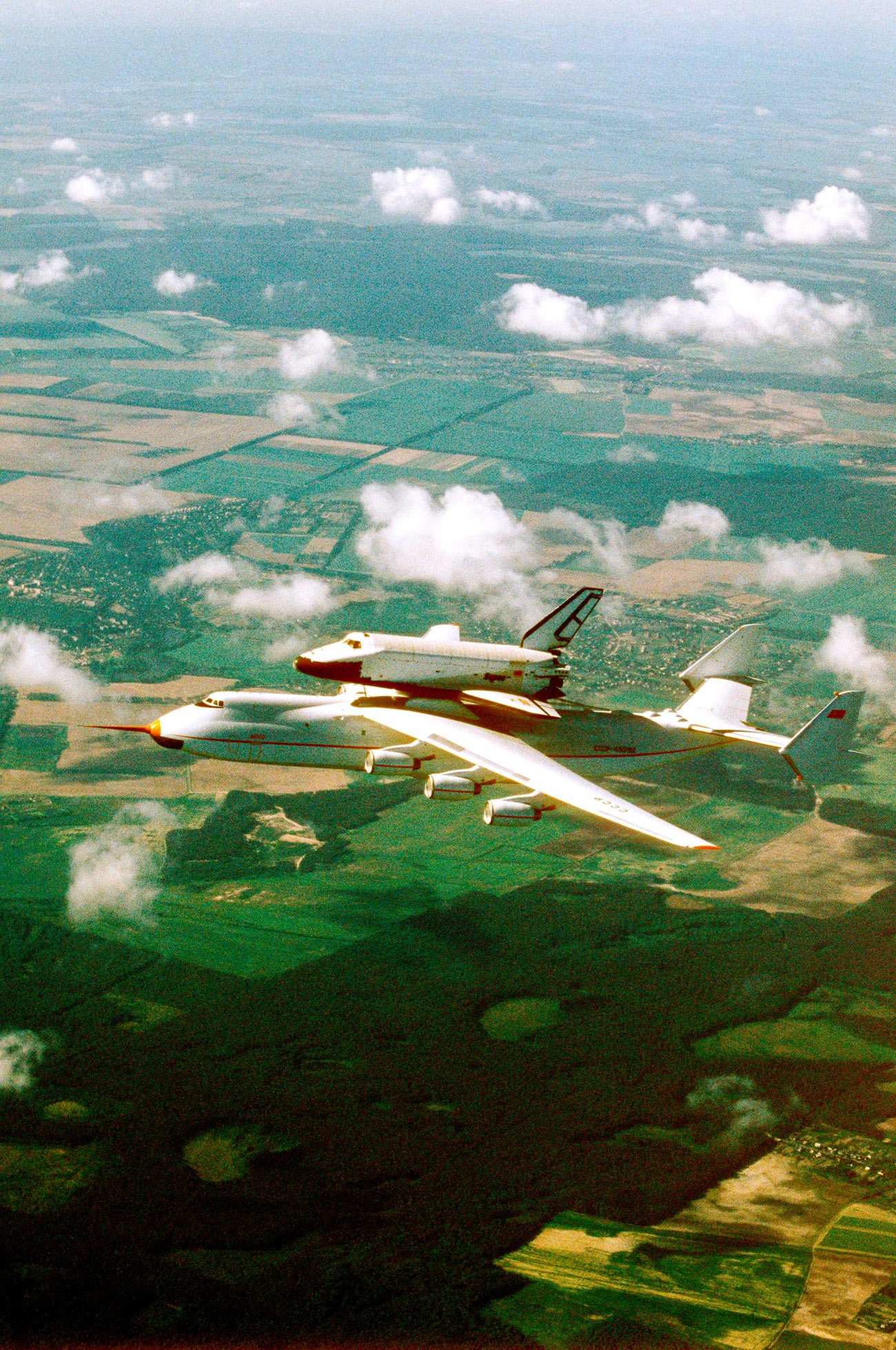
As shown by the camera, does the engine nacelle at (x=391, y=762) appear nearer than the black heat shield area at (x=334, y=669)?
No

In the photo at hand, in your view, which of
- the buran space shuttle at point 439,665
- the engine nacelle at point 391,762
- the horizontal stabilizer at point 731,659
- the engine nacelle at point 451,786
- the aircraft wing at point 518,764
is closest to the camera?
the aircraft wing at point 518,764

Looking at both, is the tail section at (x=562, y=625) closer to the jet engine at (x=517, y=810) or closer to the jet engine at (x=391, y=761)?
the jet engine at (x=391, y=761)

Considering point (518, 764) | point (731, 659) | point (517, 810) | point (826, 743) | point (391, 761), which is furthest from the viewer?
point (731, 659)

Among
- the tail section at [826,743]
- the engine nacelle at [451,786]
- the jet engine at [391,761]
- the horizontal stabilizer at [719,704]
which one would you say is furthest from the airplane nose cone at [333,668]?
the tail section at [826,743]

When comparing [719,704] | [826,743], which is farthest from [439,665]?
[826,743]

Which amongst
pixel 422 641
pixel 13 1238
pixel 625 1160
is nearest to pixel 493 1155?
pixel 625 1160

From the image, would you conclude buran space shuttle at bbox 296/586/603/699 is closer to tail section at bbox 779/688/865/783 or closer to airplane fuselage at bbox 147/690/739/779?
airplane fuselage at bbox 147/690/739/779

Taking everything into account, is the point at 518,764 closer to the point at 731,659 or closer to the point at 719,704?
the point at 719,704
